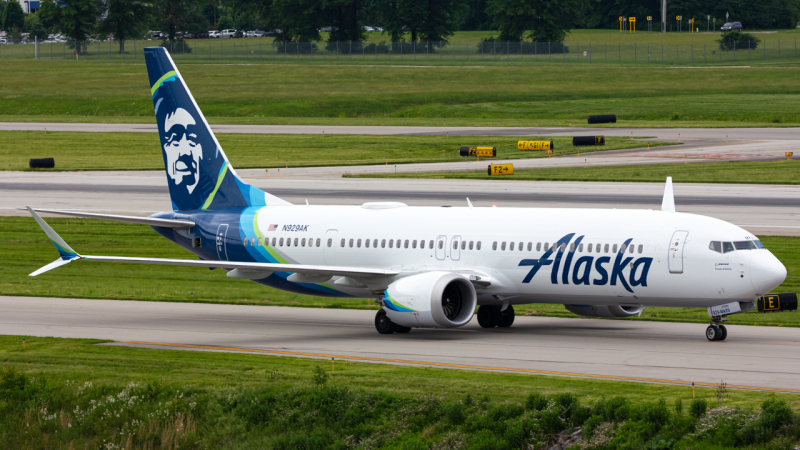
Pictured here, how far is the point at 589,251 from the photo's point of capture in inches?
1249

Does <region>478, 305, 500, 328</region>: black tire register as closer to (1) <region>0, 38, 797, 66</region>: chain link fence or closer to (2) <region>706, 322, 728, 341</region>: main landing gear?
(2) <region>706, 322, 728, 341</region>: main landing gear

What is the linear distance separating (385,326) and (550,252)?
5789 mm

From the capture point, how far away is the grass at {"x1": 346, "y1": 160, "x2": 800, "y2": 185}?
224 ft

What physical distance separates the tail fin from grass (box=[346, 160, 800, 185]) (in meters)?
33.9

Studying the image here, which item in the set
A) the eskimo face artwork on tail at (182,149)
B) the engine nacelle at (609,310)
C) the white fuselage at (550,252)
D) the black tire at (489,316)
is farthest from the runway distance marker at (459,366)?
the eskimo face artwork on tail at (182,149)

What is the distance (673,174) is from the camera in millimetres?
70812

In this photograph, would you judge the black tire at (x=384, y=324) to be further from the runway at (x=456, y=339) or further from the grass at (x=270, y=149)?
the grass at (x=270, y=149)

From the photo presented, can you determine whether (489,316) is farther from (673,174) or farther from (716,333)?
(673,174)

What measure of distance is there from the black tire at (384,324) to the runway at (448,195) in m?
23.4

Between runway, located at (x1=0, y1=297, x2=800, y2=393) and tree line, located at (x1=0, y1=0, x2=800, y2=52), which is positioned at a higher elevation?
tree line, located at (x1=0, y1=0, x2=800, y2=52)

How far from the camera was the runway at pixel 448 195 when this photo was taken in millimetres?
56688

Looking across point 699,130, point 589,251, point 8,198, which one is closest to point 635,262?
point 589,251

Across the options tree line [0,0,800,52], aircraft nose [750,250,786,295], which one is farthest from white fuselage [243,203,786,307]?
tree line [0,0,800,52]

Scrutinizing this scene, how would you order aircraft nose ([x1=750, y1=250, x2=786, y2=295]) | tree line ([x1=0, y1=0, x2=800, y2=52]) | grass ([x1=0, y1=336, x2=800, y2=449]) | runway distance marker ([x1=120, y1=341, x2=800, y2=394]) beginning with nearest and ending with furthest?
1. grass ([x1=0, y1=336, x2=800, y2=449])
2. runway distance marker ([x1=120, y1=341, x2=800, y2=394])
3. aircraft nose ([x1=750, y1=250, x2=786, y2=295])
4. tree line ([x1=0, y1=0, x2=800, y2=52])
